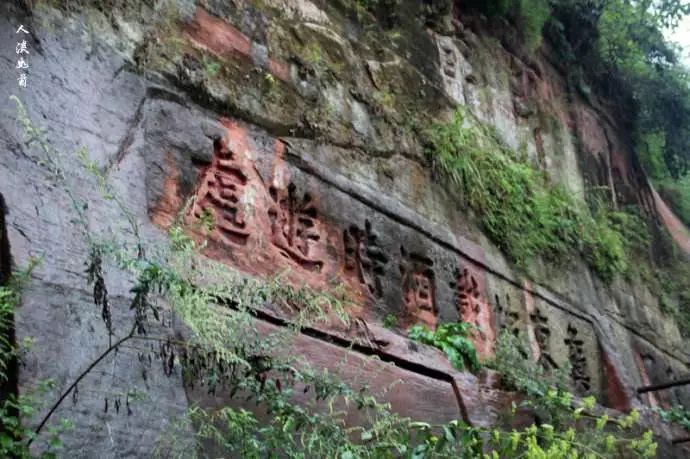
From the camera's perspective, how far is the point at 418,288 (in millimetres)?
4973

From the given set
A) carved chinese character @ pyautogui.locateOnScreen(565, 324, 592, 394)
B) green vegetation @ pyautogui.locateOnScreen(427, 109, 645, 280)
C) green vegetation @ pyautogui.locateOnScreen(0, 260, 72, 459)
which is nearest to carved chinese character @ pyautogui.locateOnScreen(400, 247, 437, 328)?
green vegetation @ pyautogui.locateOnScreen(427, 109, 645, 280)

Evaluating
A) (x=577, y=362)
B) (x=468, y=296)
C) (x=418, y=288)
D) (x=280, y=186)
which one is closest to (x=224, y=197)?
(x=280, y=186)

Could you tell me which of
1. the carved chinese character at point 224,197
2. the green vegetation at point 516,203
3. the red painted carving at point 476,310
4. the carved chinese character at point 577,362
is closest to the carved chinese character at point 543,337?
the carved chinese character at point 577,362

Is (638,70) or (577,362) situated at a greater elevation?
(638,70)

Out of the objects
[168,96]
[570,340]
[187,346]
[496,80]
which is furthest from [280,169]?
[496,80]

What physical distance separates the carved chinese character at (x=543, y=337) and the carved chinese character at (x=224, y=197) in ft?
9.62

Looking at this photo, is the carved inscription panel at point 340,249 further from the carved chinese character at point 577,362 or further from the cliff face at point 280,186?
the carved chinese character at point 577,362

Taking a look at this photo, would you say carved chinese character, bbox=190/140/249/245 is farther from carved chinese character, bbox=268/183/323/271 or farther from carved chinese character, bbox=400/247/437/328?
carved chinese character, bbox=400/247/437/328

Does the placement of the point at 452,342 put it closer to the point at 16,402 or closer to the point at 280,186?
the point at 280,186

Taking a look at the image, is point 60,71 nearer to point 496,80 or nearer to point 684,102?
point 496,80

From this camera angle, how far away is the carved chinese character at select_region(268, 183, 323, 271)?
4.12 meters

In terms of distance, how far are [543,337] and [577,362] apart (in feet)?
1.85

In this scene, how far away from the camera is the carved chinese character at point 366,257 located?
455 cm

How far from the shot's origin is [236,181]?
4.01m
